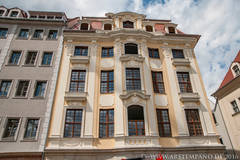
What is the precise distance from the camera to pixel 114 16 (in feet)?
69.2

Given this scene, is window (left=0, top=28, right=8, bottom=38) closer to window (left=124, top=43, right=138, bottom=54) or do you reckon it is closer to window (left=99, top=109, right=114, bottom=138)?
window (left=124, top=43, right=138, bottom=54)

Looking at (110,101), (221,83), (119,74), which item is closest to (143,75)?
(119,74)

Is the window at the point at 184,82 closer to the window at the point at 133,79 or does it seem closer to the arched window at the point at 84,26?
the window at the point at 133,79

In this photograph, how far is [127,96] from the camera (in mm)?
15164

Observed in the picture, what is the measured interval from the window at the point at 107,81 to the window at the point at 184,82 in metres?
7.26

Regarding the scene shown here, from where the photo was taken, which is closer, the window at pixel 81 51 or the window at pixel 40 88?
the window at pixel 40 88

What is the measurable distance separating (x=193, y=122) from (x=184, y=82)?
4307 millimetres

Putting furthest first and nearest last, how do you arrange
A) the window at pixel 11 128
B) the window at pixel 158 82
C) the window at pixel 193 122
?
the window at pixel 158 82 → the window at pixel 193 122 → the window at pixel 11 128

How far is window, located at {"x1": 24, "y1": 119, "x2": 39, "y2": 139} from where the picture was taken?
13906mm

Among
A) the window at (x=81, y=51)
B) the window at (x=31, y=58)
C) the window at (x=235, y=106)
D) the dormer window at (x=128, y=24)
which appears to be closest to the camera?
the window at (x=31, y=58)

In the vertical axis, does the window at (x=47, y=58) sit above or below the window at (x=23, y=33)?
below

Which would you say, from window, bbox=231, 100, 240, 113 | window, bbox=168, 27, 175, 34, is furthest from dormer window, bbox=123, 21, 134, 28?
window, bbox=231, 100, 240, 113

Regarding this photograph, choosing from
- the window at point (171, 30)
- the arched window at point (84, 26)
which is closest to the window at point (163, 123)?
the window at point (171, 30)

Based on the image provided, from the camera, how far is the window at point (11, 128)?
1386cm
